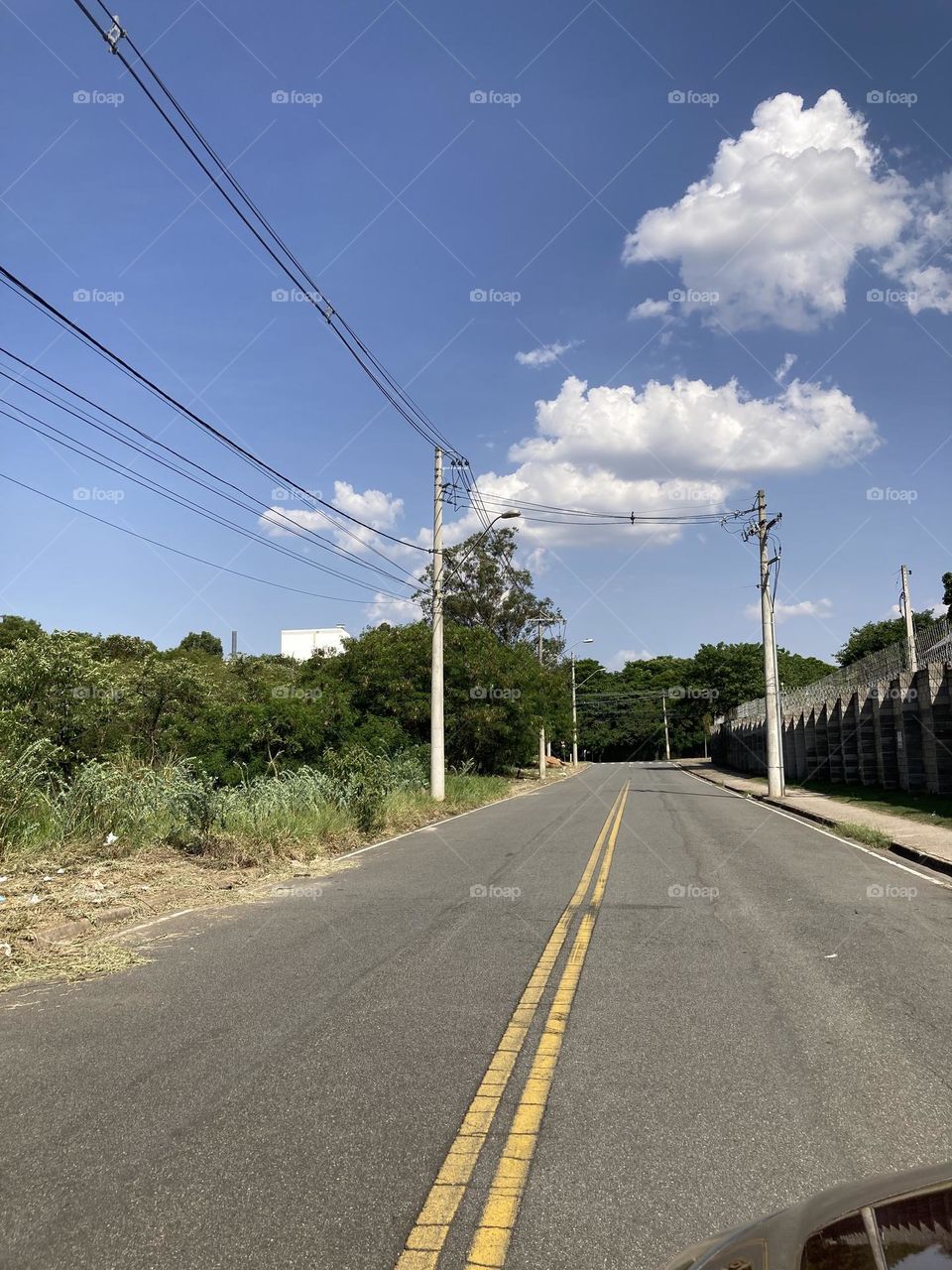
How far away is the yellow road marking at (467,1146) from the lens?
316 centimetres

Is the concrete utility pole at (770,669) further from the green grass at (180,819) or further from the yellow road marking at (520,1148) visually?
the yellow road marking at (520,1148)

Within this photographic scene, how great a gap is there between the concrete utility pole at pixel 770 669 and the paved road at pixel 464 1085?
21146mm

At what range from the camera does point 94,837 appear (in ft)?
41.4

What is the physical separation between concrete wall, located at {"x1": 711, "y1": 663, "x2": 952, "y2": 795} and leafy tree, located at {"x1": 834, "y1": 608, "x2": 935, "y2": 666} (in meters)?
50.6

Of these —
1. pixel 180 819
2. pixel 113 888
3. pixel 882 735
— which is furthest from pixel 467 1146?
pixel 882 735

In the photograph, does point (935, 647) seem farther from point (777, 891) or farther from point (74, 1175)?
point (74, 1175)

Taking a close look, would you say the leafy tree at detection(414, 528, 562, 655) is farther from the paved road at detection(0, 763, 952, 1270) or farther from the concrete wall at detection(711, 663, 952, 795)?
the paved road at detection(0, 763, 952, 1270)

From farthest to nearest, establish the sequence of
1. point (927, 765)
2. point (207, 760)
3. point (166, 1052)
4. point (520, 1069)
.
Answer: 1. point (927, 765)
2. point (207, 760)
3. point (166, 1052)
4. point (520, 1069)

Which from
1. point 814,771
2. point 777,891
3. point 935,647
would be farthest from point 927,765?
point 777,891

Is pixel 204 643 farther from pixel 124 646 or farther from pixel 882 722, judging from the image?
pixel 882 722

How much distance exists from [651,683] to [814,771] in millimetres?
79149

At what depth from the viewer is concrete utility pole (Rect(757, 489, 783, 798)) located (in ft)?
97.7

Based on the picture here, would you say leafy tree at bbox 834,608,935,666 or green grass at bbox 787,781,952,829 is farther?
leafy tree at bbox 834,608,935,666

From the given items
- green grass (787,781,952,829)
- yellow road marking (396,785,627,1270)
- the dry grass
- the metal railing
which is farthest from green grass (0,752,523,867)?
the metal railing
